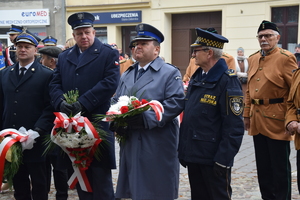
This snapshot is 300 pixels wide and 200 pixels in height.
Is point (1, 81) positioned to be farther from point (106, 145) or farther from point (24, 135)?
point (106, 145)

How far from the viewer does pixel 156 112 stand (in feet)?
13.0

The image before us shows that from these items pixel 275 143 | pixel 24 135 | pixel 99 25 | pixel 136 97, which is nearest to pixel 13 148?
pixel 24 135

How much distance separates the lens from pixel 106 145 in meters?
4.55

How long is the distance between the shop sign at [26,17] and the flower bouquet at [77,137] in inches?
672

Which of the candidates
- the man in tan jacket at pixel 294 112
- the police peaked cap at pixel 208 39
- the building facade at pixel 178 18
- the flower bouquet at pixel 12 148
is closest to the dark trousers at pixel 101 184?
the flower bouquet at pixel 12 148

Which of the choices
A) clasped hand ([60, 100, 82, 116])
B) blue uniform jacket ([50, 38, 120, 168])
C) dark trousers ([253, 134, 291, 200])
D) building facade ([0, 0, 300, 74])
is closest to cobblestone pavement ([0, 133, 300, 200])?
dark trousers ([253, 134, 291, 200])

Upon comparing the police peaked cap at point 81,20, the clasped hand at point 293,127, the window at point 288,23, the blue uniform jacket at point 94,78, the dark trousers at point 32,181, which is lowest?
the dark trousers at point 32,181

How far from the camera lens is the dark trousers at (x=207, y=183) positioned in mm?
3914

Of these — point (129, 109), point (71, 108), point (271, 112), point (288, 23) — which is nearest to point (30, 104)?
point (71, 108)

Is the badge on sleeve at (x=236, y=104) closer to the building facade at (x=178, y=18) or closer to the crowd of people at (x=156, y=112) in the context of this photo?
the crowd of people at (x=156, y=112)

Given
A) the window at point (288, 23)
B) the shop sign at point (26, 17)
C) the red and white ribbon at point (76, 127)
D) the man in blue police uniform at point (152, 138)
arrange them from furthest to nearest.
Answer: the shop sign at point (26, 17), the window at point (288, 23), the man in blue police uniform at point (152, 138), the red and white ribbon at point (76, 127)

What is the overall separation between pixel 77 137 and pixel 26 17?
17.9 meters

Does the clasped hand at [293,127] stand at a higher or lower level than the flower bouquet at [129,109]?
lower

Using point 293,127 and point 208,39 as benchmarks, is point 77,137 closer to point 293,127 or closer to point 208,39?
point 208,39
